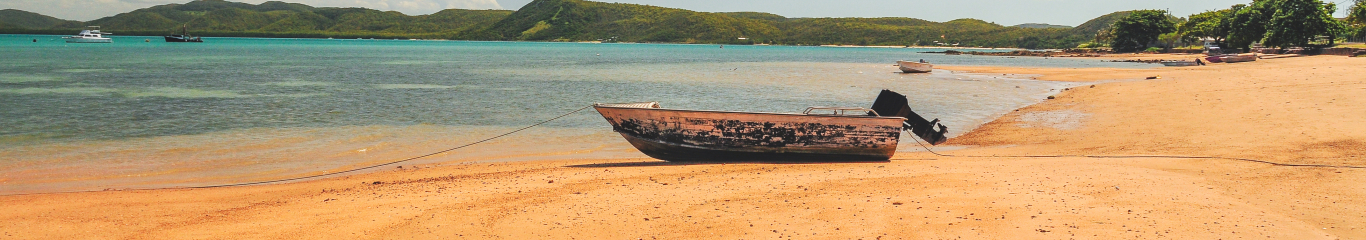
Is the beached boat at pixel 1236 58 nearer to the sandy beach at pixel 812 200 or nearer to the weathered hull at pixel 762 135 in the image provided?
the sandy beach at pixel 812 200

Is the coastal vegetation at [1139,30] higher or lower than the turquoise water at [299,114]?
higher

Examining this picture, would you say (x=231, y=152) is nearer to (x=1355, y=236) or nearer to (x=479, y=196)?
(x=479, y=196)

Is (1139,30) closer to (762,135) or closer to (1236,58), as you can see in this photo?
(1236,58)

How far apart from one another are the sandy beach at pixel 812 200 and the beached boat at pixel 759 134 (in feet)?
1.32

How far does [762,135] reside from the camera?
1068cm

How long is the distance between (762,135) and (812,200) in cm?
354

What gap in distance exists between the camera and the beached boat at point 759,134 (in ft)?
34.4

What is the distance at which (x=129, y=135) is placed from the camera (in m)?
14.6

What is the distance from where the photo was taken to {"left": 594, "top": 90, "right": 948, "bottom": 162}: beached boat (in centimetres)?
1048

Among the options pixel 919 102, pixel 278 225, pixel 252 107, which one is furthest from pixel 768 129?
pixel 252 107

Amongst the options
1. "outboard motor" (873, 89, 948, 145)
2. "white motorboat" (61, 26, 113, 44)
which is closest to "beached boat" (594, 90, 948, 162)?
"outboard motor" (873, 89, 948, 145)

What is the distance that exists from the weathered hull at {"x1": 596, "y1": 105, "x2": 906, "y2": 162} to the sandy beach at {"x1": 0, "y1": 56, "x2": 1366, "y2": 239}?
1.42 feet

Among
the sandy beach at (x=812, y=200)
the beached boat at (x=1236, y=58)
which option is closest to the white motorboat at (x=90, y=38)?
the sandy beach at (x=812, y=200)

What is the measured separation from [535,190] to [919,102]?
1849 cm
